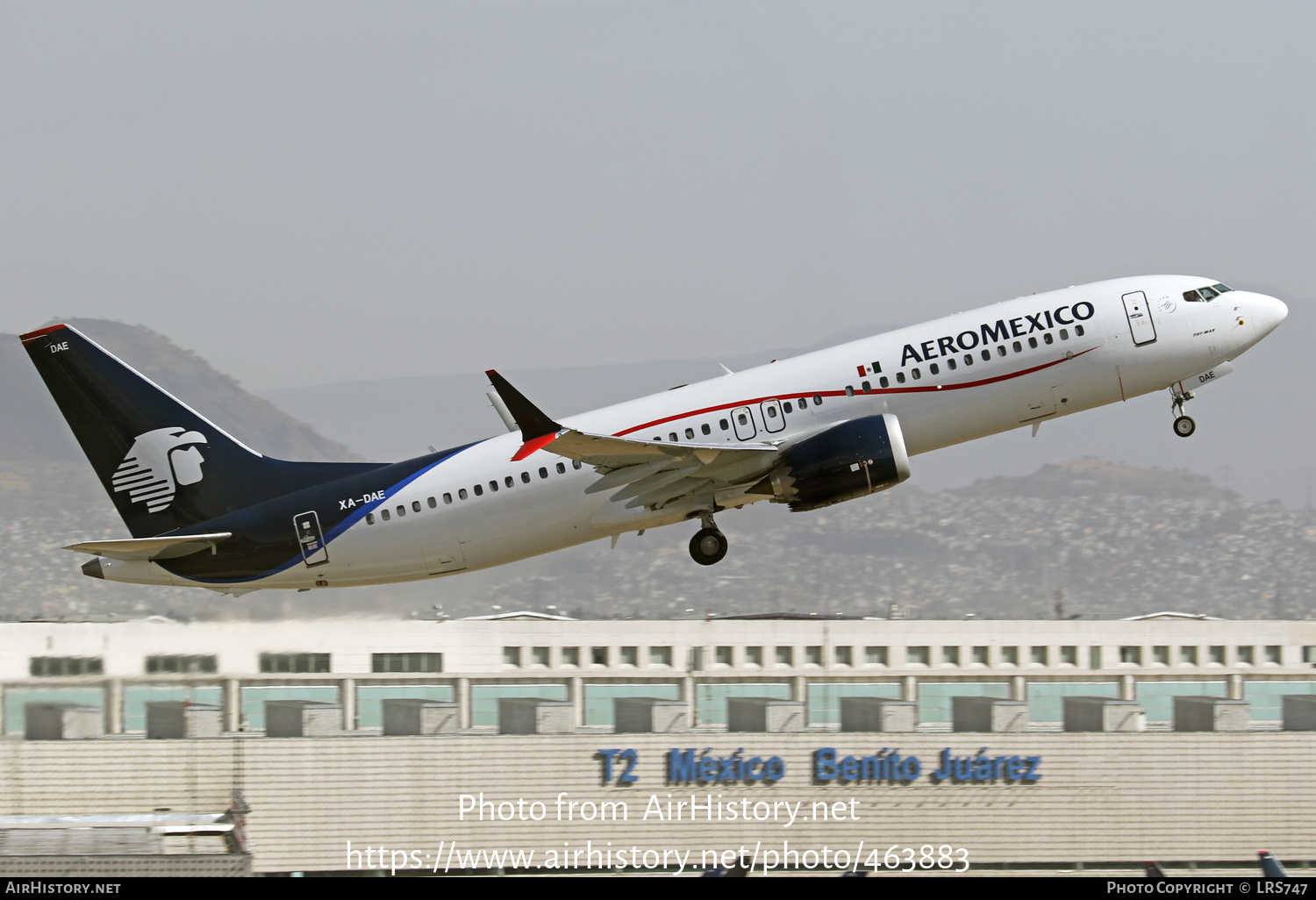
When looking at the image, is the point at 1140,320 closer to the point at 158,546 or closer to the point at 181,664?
the point at 158,546

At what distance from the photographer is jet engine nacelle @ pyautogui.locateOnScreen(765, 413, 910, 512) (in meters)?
28.7

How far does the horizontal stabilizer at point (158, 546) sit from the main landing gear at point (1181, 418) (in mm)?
23919

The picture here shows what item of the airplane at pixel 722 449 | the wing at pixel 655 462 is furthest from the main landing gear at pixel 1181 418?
the wing at pixel 655 462

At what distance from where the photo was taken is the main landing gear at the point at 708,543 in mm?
31719

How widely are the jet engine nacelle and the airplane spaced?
43mm

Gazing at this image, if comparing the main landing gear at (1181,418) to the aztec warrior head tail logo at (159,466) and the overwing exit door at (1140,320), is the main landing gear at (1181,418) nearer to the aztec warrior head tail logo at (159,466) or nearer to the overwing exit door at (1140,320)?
the overwing exit door at (1140,320)

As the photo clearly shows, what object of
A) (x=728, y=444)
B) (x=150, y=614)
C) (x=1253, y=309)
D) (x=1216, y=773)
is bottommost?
(x=1216, y=773)

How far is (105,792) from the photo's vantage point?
4606 cm

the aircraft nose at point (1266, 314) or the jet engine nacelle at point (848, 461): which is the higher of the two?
the aircraft nose at point (1266, 314)

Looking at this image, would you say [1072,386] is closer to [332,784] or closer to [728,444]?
[728,444]

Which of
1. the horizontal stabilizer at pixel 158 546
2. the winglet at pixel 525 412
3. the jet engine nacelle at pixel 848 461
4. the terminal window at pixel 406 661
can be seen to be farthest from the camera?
the terminal window at pixel 406 661

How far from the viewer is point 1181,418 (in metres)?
32.5

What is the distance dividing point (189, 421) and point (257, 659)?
14872 mm

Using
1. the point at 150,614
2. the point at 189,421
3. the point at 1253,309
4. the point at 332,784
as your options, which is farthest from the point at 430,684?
the point at 1253,309
